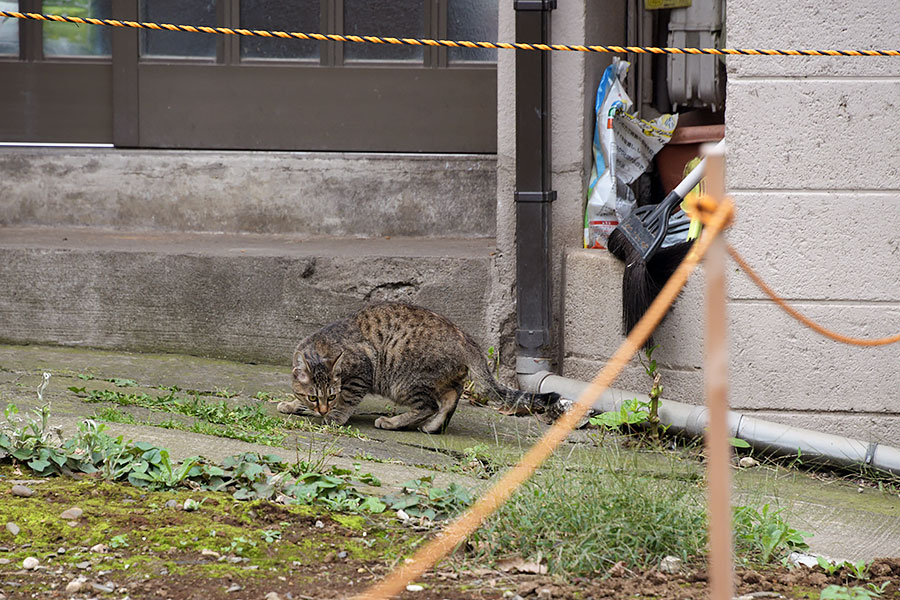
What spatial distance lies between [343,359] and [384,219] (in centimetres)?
192

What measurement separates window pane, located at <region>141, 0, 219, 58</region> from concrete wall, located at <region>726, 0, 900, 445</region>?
3.53 meters

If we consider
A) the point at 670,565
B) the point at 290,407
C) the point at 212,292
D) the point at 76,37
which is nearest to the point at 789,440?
the point at 670,565

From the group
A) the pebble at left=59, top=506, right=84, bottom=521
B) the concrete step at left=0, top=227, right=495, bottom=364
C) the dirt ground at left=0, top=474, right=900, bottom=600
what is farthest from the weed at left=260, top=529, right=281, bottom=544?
the concrete step at left=0, top=227, right=495, bottom=364

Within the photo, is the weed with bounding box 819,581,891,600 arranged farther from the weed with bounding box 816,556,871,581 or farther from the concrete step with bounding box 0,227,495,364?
the concrete step with bounding box 0,227,495,364

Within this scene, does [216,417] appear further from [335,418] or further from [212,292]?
[212,292]

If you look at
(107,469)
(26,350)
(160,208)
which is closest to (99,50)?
(160,208)

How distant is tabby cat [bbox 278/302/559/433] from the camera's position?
197 inches

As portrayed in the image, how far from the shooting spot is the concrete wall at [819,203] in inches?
190

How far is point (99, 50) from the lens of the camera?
6988mm

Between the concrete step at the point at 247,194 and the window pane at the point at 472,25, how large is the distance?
2.25 feet

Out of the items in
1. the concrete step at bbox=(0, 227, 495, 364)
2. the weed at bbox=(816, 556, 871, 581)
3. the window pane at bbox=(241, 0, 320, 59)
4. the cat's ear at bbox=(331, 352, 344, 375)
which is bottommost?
the weed at bbox=(816, 556, 871, 581)

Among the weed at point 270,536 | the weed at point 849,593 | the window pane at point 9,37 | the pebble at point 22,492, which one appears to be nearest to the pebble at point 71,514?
the pebble at point 22,492

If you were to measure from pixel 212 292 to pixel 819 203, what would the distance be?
3281 mm

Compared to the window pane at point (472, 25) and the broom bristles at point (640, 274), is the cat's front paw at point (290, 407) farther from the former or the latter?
the window pane at point (472, 25)
